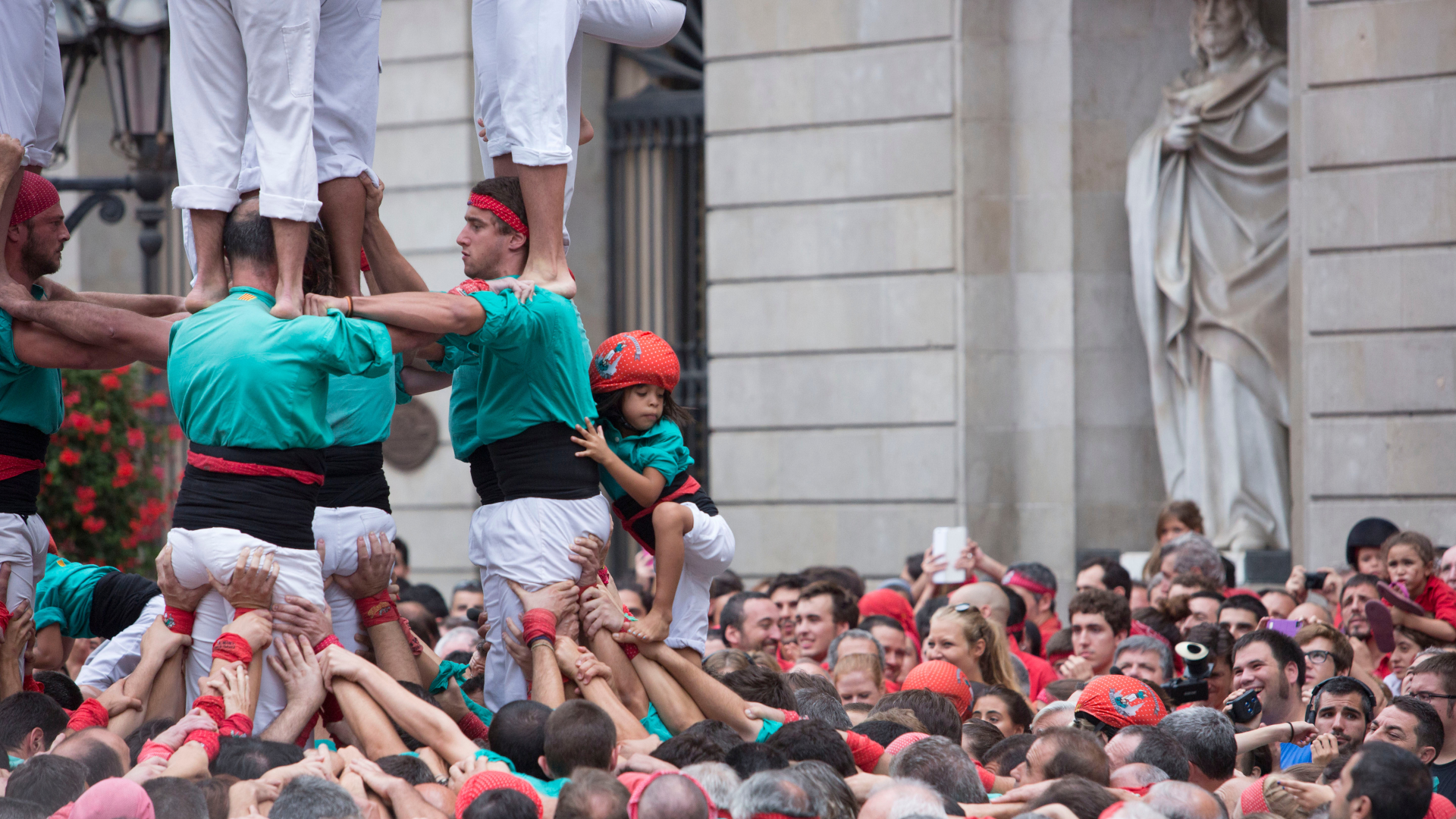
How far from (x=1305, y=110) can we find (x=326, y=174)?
748 centimetres

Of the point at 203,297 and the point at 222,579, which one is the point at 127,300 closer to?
the point at 203,297

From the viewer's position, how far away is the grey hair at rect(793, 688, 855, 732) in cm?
629

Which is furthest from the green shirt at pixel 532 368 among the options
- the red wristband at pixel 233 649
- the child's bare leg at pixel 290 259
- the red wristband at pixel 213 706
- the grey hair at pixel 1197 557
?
the grey hair at pixel 1197 557

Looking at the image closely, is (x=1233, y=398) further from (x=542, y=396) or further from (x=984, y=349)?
(x=542, y=396)

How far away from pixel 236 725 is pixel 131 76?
15.2 ft

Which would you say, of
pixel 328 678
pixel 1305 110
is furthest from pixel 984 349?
pixel 328 678

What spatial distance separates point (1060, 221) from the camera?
12.9 meters

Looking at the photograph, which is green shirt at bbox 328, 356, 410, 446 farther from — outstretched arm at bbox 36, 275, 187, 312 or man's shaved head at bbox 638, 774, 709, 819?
man's shaved head at bbox 638, 774, 709, 819

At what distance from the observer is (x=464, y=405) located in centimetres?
653

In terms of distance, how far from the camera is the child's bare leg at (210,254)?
591 cm

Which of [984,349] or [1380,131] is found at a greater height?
[1380,131]

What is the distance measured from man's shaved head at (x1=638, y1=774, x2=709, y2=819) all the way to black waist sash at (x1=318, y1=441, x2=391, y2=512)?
243cm

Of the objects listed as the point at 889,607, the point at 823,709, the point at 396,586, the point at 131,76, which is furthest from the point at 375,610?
the point at 889,607

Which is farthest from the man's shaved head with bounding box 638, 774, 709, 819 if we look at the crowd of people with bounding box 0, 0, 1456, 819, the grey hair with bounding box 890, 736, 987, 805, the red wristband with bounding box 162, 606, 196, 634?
the red wristband with bounding box 162, 606, 196, 634
